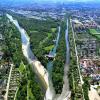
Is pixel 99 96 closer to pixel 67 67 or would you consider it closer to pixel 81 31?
pixel 67 67

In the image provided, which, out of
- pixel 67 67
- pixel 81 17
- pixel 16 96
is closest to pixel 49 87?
pixel 16 96

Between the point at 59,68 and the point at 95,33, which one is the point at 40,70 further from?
the point at 95,33

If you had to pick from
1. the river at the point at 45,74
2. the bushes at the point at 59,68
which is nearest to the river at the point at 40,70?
the river at the point at 45,74

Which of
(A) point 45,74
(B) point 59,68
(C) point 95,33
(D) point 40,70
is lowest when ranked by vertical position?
(A) point 45,74

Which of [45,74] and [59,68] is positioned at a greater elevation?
[59,68]

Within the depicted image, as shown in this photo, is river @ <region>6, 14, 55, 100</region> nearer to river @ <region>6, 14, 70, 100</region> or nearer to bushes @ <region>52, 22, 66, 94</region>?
river @ <region>6, 14, 70, 100</region>

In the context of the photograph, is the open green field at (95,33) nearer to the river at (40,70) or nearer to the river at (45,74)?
the river at (45,74)

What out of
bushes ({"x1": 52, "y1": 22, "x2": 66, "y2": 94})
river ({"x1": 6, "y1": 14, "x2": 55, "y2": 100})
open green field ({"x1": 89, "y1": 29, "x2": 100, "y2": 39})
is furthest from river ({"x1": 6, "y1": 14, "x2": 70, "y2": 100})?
open green field ({"x1": 89, "y1": 29, "x2": 100, "y2": 39})

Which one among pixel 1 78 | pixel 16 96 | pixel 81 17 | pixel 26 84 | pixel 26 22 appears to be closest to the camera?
pixel 16 96

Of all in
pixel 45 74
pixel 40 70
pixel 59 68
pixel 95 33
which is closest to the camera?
pixel 45 74

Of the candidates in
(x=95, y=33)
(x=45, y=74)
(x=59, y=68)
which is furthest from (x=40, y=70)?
(x=95, y=33)

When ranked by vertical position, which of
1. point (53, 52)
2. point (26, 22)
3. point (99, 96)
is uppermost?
point (26, 22)
